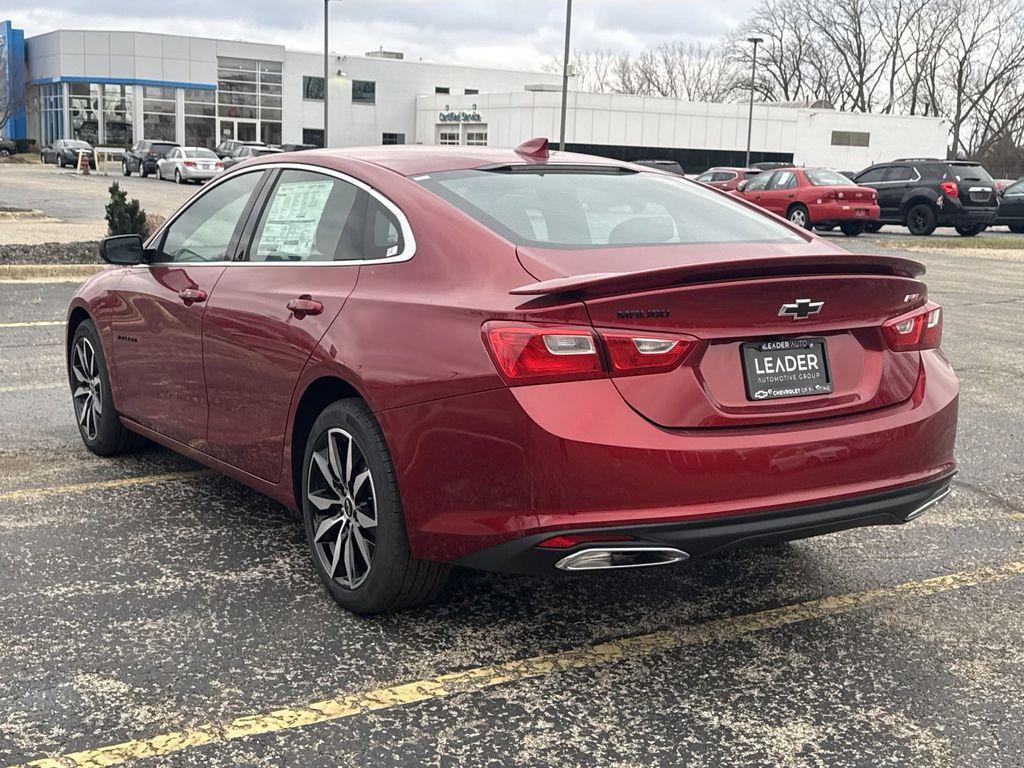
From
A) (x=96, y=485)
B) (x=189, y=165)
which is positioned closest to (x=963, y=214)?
(x=96, y=485)

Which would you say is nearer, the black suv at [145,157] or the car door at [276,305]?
the car door at [276,305]

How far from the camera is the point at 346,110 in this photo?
78.6 m

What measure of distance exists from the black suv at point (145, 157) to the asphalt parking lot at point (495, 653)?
155 feet

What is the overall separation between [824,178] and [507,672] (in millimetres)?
23980

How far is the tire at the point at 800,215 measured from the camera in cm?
2539

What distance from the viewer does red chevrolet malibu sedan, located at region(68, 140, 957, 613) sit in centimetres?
318

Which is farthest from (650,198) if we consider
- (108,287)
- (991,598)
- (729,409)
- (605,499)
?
(108,287)

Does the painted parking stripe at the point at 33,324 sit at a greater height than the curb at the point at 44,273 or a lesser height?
lesser

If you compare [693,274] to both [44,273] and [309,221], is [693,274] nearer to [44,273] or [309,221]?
[309,221]

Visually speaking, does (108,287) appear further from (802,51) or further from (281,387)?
(802,51)

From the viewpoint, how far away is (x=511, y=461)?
3.21m

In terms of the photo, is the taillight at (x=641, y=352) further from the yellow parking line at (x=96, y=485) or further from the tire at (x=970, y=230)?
the tire at (x=970, y=230)

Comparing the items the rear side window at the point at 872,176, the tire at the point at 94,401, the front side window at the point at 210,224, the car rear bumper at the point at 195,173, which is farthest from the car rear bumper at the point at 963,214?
the car rear bumper at the point at 195,173

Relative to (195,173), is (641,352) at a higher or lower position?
lower
